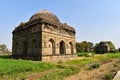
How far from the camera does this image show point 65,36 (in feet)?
89.1

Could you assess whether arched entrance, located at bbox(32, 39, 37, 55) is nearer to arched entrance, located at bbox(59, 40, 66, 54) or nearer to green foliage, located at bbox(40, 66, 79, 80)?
arched entrance, located at bbox(59, 40, 66, 54)

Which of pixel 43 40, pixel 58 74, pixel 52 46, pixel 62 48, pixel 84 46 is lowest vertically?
pixel 58 74

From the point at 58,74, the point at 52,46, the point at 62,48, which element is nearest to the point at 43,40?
the point at 52,46

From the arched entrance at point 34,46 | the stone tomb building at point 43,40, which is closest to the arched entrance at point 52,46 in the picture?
the stone tomb building at point 43,40

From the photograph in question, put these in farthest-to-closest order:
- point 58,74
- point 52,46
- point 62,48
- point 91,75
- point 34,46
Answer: point 62,48 < point 52,46 < point 34,46 < point 58,74 < point 91,75

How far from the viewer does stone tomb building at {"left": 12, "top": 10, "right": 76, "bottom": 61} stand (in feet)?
70.9

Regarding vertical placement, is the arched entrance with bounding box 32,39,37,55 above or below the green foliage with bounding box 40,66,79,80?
above

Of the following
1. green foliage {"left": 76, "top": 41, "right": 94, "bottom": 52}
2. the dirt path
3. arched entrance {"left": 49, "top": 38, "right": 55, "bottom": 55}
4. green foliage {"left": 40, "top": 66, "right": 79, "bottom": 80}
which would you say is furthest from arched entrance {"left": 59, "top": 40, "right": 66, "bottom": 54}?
green foliage {"left": 76, "top": 41, "right": 94, "bottom": 52}

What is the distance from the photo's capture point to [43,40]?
70.4ft

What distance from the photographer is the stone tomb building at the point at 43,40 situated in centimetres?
2162

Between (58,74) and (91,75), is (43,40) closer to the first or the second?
(58,74)

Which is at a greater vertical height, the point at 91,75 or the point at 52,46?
the point at 52,46

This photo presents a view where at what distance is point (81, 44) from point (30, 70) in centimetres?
5417

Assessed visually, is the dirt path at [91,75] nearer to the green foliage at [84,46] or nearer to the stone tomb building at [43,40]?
the stone tomb building at [43,40]
